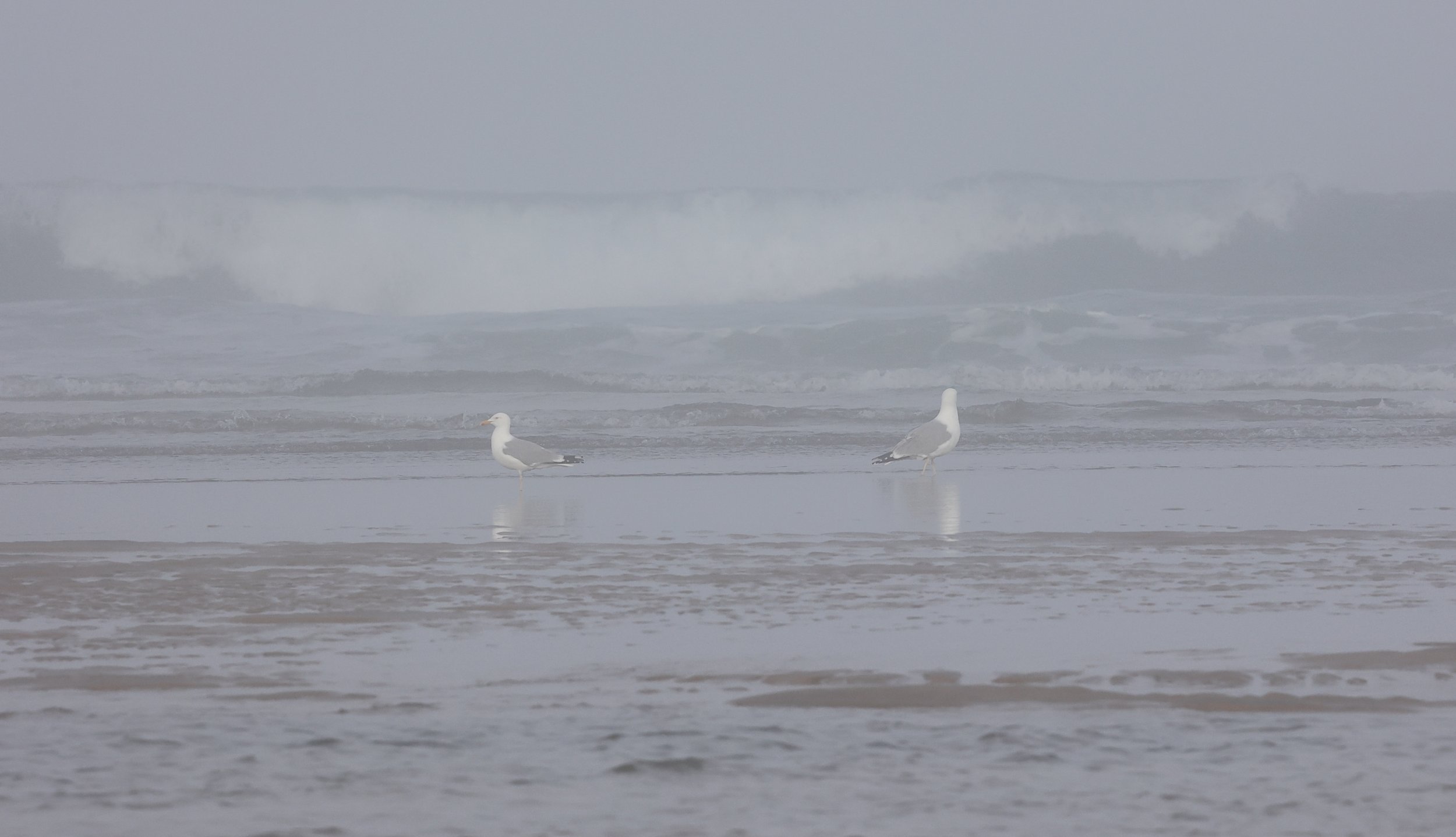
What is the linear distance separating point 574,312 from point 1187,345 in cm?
1231

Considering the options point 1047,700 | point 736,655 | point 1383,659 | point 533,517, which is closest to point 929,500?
point 533,517

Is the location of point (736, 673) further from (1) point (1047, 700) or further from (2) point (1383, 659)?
(2) point (1383, 659)

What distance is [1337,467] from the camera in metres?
10.9

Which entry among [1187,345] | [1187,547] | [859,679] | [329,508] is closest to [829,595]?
[859,679]

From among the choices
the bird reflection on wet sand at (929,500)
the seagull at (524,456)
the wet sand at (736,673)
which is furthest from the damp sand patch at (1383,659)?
the seagull at (524,456)

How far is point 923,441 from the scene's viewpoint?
449 inches

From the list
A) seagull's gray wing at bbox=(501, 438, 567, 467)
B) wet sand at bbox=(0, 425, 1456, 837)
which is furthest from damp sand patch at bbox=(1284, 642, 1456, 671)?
seagull's gray wing at bbox=(501, 438, 567, 467)

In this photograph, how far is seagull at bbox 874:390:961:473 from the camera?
37.3 feet

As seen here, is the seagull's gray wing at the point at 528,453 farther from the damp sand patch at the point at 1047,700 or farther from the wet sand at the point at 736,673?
the damp sand patch at the point at 1047,700

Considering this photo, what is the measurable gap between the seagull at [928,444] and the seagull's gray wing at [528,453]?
239 cm

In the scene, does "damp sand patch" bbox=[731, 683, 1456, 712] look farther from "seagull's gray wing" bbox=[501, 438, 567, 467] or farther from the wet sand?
"seagull's gray wing" bbox=[501, 438, 567, 467]

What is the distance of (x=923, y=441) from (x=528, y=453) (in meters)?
2.85

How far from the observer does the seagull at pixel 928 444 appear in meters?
11.4

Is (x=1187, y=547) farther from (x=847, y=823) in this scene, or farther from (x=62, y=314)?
(x=62, y=314)
